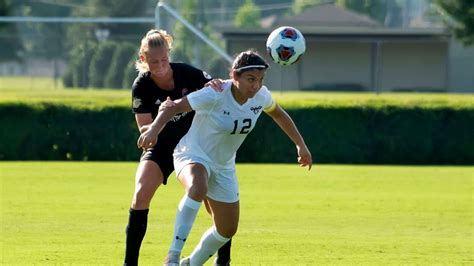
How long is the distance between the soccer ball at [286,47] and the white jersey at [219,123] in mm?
631

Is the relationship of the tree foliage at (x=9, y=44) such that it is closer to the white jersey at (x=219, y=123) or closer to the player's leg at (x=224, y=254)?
the player's leg at (x=224, y=254)

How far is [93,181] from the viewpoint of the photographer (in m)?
20.2

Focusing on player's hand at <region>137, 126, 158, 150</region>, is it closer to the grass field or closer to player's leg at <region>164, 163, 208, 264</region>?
player's leg at <region>164, 163, 208, 264</region>

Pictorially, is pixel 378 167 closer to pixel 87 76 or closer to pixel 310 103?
pixel 310 103

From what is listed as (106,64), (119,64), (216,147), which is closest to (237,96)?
(216,147)

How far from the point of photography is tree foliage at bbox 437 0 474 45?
48438 millimetres

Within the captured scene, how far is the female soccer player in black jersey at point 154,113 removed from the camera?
9172mm

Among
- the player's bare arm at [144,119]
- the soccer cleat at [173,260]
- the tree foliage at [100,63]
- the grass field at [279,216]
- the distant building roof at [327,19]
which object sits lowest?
the distant building roof at [327,19]

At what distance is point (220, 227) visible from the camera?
352 inches

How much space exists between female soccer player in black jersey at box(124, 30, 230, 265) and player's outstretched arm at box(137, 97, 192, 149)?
476mm

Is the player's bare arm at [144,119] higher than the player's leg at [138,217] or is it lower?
higher

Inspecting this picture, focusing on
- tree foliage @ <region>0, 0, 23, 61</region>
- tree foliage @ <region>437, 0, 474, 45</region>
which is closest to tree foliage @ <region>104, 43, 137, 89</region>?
tree foliage @ <region>0, 0, 23, 61</region>

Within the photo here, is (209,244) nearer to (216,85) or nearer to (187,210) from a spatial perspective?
(187,210)

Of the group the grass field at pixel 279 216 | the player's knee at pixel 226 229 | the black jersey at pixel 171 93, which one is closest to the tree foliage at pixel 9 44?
the grass field at pixel 279 216
